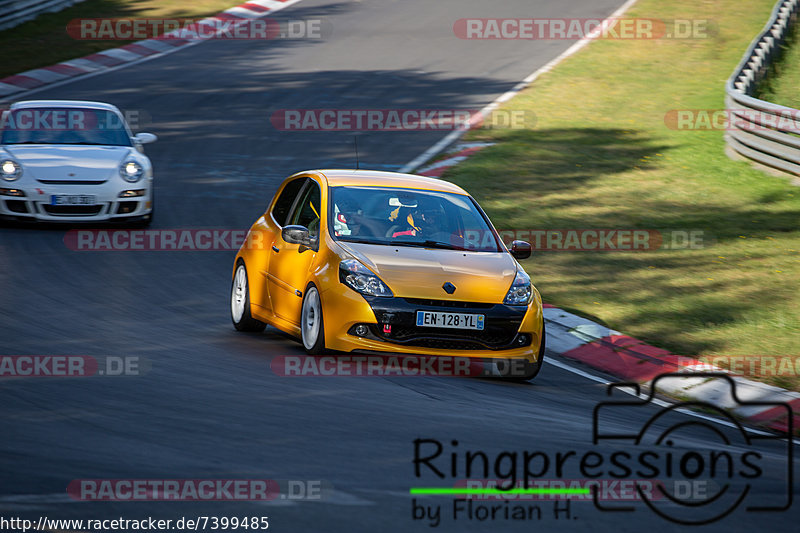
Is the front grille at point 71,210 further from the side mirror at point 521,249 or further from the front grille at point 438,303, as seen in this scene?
the front grille at point 438,303

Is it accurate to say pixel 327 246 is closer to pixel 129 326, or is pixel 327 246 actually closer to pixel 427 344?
pixel 427 344

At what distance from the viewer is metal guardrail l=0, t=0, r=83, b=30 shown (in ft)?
99.8

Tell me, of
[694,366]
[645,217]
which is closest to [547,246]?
[645,217]

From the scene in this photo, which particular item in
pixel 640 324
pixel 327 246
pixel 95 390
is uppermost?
pixel 327 246

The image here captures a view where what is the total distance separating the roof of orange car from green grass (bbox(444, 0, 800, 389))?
2.34 meters

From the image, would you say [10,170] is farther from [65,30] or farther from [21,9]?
[21,9]

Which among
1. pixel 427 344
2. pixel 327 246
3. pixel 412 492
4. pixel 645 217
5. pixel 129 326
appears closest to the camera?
pixel 412 492

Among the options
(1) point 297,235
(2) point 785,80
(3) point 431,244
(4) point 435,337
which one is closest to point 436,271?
(4) point 435,337

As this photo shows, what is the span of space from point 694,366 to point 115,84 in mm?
19437

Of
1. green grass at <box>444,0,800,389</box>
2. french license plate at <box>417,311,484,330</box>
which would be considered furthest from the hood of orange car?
green grass at <box>444,0,800,389</box>

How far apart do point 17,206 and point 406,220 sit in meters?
6.86

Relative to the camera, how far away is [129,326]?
962 cm

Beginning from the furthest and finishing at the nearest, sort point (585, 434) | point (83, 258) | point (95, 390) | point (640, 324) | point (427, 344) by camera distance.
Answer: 1. point (83, 258)
2. point (640, 324)
3. point (427, 344)
4. point (95, 390)
5. point (585, 434)

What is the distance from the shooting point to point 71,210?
13.9 m
